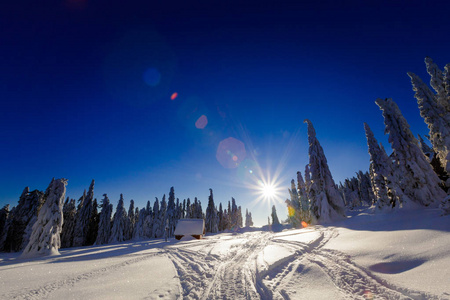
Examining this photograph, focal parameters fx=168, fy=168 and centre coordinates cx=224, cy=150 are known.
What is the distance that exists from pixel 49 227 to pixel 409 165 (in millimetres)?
33433

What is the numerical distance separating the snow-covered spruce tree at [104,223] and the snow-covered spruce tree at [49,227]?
2959cm

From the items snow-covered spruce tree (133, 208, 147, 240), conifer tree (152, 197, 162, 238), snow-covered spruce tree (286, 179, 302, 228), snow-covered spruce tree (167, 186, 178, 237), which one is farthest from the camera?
conifer tree (152, 197, 162, 238)

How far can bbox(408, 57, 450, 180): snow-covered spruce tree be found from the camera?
13461mm

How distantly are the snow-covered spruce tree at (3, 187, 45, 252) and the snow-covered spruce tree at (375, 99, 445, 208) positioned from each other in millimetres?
47824

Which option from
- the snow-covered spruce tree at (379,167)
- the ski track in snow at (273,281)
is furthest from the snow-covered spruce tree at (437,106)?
the ski track in snow at (273,281)

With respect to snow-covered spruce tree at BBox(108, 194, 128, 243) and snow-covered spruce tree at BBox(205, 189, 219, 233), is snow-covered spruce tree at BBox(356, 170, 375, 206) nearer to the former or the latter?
snow-covered spruce tree at BBox(205, 189, 219, 233)

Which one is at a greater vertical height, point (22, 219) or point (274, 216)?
point (22, 219)

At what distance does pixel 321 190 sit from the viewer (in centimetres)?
2305

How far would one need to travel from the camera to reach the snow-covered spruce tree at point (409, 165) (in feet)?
47.2

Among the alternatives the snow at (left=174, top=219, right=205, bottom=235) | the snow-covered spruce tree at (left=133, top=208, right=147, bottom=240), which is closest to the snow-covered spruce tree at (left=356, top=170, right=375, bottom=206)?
the snow at (left=174, top=219, right=205, bottom=235)

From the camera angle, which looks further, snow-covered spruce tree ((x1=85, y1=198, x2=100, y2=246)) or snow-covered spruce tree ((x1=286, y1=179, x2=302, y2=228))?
snow-covered spruce tree ((x1=286, y1=179, x2=302, y2=228))

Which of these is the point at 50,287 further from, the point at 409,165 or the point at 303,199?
the point at 303,199

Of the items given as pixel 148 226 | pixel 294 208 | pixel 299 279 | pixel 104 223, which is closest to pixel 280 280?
pixel 299 279

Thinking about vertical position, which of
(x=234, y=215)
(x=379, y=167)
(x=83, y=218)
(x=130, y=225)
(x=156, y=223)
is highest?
(x=379, y=167)
